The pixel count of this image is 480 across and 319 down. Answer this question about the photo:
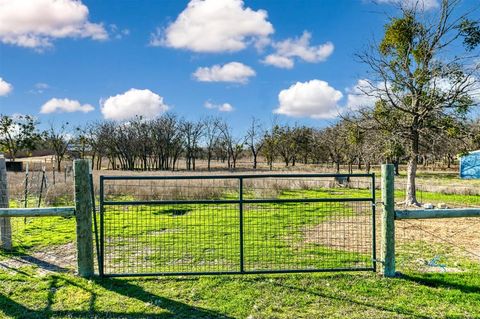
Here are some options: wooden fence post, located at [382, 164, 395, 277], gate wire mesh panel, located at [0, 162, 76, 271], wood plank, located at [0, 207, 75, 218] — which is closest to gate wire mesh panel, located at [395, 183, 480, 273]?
wooden fence post, located at [382, 164, 395, 277]

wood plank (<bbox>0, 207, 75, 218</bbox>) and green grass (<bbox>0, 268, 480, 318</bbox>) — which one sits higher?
wood plank (<bbox>0, 207, 75, 218</bbox>)

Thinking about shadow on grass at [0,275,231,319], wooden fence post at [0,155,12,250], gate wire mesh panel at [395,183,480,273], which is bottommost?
gate wire mesh panel at [395,183,480,273]

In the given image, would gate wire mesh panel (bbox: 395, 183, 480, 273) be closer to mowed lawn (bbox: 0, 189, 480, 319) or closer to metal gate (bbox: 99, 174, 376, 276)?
mowed lawn (bbox: 0, 189, 480, 319)

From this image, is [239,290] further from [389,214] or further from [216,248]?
[216,248]

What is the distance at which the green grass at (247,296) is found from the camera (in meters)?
4.57

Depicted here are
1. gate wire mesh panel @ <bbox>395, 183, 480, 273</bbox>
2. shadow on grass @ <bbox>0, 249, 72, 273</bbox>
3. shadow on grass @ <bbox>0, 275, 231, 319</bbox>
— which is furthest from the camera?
gate wire mesh panel @ <bbox>395, 183, 480, 273</bbox>

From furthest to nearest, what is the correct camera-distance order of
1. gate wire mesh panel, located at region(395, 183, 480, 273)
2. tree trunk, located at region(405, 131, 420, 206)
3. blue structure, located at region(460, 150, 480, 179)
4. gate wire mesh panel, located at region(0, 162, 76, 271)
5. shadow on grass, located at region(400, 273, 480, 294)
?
blue structure, located at region(460, 150, 480, 179), tree trunk, located at region(405, 131, 420, 206), gate wire mesh panel, located at region(0, 162, 76, 271), gate wire mesh panel, located at region(395, 183, 480, 273), shadow on grass, located at region(400, 273, 480, 294)

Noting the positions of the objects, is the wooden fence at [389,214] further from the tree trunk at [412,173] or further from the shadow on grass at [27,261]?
the tree trunk at [412,173]

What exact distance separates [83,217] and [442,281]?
16.8 feet

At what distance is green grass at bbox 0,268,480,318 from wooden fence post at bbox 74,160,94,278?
8.5 inches

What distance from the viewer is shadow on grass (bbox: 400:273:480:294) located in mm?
5293

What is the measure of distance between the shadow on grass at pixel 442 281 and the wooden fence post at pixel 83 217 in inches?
178

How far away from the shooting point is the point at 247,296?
5.03 metres

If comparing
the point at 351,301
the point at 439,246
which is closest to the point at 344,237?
the point at 439,246
